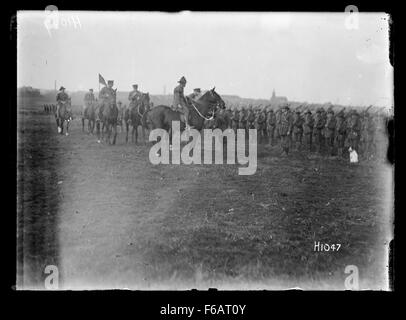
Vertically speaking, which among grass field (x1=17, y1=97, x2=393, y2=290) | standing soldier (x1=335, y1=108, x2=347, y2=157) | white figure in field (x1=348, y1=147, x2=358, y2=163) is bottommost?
grass field (x1=17, y1=97, x2=393, y2=290)

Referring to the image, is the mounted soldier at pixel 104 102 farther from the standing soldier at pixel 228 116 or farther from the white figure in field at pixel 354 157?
the white figure in field at pixel 354 157

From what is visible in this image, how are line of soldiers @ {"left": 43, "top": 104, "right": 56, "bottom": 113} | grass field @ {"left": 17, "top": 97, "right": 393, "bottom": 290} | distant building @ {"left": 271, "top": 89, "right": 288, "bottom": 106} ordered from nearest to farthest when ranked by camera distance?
1. grass field @ {"left": 17, "top": 97, "right": 393, "bottom": 290}
2. line of soldiers @ {"left": 43, "top": 104, "right": 56, "bottom": 113}
3. distant building @ {"left": 271, "top": 89, "right": 288, "bottom": 106}

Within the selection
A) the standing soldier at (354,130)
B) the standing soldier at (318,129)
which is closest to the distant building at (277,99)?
the standing soldier at (318,129)

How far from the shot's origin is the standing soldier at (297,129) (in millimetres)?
5211

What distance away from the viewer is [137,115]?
5.16 meters

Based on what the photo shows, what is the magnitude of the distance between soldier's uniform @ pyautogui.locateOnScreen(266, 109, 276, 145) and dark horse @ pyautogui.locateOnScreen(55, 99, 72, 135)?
2.48 meters

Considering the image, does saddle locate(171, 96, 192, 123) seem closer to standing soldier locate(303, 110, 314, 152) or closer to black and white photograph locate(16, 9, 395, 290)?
black and white photograph locate(16, 9, 395, 290)

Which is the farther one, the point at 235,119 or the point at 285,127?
the point at 285,127

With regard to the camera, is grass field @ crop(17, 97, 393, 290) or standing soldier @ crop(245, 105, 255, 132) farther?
standing soldier @ crop(245, 105, 255, 132)

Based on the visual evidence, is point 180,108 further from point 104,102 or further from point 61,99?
point 61,99

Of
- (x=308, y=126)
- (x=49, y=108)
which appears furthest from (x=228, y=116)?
(x=49, y=108)

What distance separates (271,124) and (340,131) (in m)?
0.88

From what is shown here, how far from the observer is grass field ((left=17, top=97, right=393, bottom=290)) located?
16.1ft

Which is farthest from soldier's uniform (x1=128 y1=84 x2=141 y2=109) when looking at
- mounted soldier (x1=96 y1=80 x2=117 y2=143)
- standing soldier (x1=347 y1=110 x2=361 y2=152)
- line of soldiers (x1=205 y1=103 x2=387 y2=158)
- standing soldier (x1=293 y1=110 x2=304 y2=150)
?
standing soldier (x1=347 y1=110 x2=361 y2=152)
